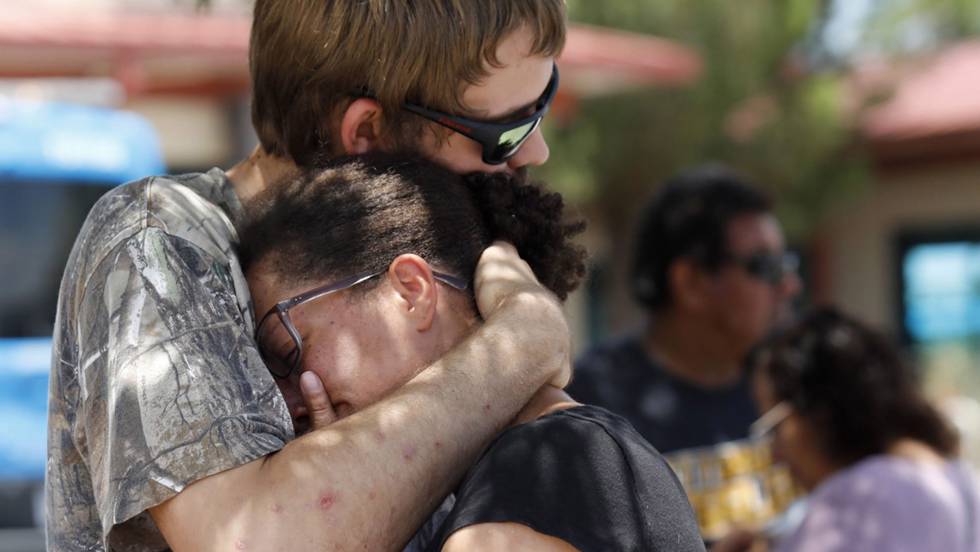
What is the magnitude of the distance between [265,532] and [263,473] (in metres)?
0.08

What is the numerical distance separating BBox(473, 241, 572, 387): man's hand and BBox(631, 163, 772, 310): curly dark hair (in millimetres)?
2762

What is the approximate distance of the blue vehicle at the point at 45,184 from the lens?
309 inches

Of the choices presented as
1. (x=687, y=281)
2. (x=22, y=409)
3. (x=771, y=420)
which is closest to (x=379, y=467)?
(x=771, y=420)

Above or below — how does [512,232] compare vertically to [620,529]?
above

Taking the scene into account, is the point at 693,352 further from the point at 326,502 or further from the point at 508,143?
the point at 326,502

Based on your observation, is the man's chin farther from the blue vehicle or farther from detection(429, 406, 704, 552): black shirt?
the blue vehicle

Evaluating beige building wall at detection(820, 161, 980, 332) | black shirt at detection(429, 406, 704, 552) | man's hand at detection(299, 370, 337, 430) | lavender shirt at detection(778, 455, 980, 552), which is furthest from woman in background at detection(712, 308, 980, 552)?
beige building wall at detection(820, 161, 980, 332)

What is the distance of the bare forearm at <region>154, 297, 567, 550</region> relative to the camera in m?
Result: 1.69

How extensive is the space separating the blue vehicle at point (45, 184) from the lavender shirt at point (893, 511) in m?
5.19

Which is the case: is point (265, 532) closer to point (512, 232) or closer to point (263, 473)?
point (263, 473)

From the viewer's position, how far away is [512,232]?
6.72ft

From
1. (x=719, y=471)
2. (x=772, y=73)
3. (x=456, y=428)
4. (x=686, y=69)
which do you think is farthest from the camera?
(x=772, y=73)

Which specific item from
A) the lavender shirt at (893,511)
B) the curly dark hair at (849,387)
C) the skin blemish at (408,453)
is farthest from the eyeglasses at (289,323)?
the curly dark hair at (849,387)

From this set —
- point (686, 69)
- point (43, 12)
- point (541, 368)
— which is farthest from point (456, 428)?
point (686, 69)
